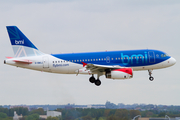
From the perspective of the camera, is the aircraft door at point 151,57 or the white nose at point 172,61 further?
Result: the white nose at point 172,61

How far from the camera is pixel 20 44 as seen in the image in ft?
265

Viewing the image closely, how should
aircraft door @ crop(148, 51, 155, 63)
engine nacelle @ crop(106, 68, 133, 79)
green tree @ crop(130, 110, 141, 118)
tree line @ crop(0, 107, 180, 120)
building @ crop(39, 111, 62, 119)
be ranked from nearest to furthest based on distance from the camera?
tree line @ crop(0, 107, 180, 120) < building @ crop(39, 111, 62, 119) < green tree @ crop(130, 110, 141, 118) < engine nacelle @ crop(106, 68, 133, 79) < aircraft door @ crop(148, 51, 155, 63)

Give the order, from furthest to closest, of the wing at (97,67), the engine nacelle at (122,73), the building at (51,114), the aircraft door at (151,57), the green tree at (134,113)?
the aircraft door at (151,57) → the engine nacelle at (122,73) → the wing at (97,67) → the green tree at (134,113) → the building at (51,114)

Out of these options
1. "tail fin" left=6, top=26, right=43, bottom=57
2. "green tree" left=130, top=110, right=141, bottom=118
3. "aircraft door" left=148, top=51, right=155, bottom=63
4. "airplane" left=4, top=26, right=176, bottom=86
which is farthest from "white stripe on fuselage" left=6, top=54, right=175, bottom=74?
"green tree" left=130, top=110, right=141, bottom=118

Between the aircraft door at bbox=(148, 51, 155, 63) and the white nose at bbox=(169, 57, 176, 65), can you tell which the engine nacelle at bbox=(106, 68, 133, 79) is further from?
the white nose at bbox=(169, 57, 176, 65)

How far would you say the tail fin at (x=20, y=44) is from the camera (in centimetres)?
7988

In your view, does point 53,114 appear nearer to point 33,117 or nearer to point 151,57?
point 33,117

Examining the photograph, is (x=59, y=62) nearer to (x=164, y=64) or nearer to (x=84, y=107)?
(x=84, y=107)

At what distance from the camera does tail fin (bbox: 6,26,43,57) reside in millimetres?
79875

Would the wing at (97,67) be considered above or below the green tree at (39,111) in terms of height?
above

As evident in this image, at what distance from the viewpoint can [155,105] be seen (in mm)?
83688

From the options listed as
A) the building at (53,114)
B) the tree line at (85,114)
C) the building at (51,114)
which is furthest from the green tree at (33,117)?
the building at (53,114)

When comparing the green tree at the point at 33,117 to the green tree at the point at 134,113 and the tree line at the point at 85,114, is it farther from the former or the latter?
the green tree at the point at 134,113

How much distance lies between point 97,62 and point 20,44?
1445 cm
